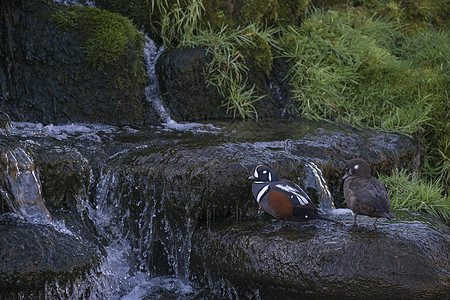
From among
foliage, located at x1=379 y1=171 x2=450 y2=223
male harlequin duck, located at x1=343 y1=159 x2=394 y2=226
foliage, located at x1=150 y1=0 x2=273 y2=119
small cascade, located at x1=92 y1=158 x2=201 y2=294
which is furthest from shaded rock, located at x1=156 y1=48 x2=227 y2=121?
male harlequin duck, located at x1=343 y1=159 x2=394 y2=226

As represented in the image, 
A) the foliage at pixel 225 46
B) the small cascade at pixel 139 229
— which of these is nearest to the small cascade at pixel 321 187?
the small cascade at pixel 139 229

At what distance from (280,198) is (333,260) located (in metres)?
0.53

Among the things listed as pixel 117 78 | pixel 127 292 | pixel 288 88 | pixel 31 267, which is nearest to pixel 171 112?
pixel 117 78

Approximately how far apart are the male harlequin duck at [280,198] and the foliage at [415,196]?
160 centimetres

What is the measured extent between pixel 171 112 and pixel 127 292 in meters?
2.66

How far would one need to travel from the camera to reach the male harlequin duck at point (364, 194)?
3523mm

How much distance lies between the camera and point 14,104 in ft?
18.2

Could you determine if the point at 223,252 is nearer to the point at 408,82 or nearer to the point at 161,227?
the point at 161,227

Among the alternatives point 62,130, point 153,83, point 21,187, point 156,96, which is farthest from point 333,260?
point 153,83

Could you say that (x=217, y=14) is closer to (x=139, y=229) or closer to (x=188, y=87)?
Result: (x=188, y=87)

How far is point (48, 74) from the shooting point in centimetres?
559

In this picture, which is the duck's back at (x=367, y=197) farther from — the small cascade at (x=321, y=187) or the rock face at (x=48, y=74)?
the rock face at (x=48, y=74)

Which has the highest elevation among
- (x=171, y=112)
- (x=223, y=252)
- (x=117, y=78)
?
(x=117, y=78)

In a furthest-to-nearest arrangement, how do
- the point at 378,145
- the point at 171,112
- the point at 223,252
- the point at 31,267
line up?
the point at 171,112 < the point at 378,145 < the point at 223,252 < the point at 31,267
